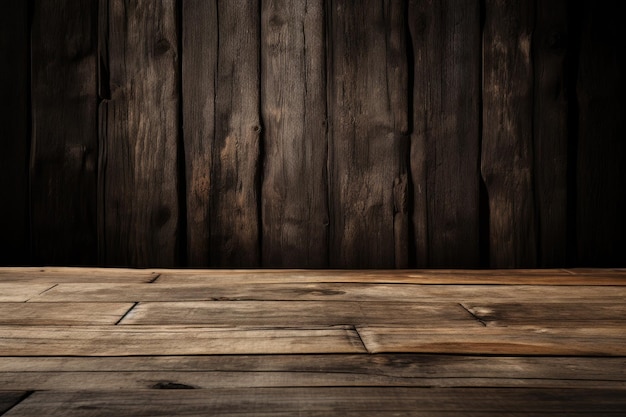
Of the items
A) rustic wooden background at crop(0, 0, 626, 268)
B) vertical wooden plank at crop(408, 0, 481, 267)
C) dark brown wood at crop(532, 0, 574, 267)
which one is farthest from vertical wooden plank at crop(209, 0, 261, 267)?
dark brown wood at crop(532, 0, 574, 267)

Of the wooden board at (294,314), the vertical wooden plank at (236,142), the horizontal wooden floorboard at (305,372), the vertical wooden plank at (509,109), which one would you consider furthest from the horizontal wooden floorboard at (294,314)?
the vertical wooden plank at (509,109)

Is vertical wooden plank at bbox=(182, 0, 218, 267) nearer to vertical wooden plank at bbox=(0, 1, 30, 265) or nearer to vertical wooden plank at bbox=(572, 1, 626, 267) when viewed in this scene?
vertical wooden plank at bbox=(0, 1, 30, 265)

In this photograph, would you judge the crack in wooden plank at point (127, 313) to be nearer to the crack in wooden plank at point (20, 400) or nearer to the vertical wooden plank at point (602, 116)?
the crack in wooden plank at point (20, 400)

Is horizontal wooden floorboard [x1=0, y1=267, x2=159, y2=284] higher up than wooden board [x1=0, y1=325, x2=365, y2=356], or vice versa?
horizontal wooden floorboard [x1=0, y1=267, x2=159, y2=284]

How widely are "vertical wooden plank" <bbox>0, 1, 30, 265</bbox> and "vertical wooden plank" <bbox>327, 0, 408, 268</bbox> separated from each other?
39.2 inches

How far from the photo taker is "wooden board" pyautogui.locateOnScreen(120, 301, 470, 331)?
3.79 feet

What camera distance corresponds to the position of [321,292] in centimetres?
145

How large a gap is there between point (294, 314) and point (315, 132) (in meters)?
0.76

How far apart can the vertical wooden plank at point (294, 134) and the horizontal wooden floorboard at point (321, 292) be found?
11.3 inches

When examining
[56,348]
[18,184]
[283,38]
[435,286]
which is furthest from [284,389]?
[18,184]

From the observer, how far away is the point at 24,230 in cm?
184

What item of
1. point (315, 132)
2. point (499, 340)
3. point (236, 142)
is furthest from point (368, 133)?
point (499, 340)

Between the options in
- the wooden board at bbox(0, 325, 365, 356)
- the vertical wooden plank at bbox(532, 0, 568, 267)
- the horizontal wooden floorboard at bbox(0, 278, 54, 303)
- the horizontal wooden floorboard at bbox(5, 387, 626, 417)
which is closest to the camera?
the horizontal wooden floorboard at bbox(5, 387, 626, 417)

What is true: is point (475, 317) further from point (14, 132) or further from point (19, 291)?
point (14, 132)
